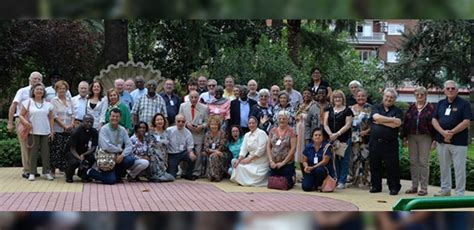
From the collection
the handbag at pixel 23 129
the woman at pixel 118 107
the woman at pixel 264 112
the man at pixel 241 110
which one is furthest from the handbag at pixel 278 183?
the handbag at pixel 23 129

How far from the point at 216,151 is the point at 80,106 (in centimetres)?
214

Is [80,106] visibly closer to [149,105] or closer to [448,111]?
[149,105]

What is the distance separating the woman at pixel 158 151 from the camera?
936cm

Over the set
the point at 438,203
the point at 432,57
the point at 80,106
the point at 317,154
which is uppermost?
the point at 432,57

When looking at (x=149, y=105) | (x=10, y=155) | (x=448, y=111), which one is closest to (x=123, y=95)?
(x=149, y=105)

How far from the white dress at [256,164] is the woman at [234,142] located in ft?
1.00

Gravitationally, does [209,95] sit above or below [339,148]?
above

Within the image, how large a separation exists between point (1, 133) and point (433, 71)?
13.8 m

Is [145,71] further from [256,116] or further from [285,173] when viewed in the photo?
[285,173]

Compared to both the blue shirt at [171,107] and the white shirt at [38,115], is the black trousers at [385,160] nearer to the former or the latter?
the blue shirt at [171,107]

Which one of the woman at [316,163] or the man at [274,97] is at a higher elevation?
the man at [274,97]

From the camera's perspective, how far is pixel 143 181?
939cm

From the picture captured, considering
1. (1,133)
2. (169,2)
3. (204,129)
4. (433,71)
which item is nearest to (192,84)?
(204,129)

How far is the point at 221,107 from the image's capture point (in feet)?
32.6
